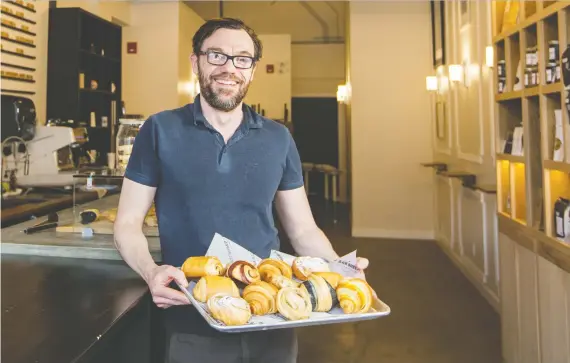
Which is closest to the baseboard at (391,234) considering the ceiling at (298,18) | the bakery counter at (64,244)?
the ceiling at (298,18)

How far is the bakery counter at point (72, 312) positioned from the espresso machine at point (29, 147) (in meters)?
2.22

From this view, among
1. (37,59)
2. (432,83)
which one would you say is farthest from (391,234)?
(37,59)

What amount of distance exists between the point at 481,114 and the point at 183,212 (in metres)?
3.50

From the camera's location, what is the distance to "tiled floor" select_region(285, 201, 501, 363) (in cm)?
A: 286

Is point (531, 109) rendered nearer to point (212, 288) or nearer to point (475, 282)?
point (212, 288)

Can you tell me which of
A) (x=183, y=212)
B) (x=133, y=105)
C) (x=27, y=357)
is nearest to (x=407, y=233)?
Answer: (x=133, y=105)

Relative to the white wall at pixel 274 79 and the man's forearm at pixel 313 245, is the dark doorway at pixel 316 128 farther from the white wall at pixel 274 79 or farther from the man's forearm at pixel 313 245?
the man's forearm at pixel 313 245

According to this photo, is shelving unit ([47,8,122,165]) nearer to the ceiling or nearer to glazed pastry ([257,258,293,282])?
the ceiling

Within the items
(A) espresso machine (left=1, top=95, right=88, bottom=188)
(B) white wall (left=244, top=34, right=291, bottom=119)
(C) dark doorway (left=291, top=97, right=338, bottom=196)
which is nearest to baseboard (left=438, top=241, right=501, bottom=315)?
(A) espresso machine (left=1, top=95, right=88, bottom=188)

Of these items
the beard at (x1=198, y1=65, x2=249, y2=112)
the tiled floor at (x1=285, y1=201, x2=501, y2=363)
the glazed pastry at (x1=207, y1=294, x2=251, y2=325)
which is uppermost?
the beard at (x1=198, y1=65, x2=249, y2=112)

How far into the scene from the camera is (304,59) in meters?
9.45

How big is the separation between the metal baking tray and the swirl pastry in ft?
0.05

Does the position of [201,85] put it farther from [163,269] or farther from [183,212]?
[163,269]

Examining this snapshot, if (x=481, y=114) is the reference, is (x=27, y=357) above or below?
below
